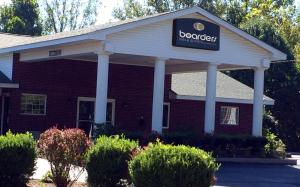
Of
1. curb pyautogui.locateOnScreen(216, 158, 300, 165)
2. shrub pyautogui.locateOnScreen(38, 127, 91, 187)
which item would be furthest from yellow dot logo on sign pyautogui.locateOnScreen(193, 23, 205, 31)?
shrub pyautogui.locateOnScreen(38, 127, 91, 187)

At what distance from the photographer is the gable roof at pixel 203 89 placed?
30719mm

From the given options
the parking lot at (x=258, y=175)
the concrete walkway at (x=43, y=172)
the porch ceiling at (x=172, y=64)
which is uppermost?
the porch ceiling at (x=172, y=64)

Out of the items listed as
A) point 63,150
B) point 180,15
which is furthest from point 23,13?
point 63,150

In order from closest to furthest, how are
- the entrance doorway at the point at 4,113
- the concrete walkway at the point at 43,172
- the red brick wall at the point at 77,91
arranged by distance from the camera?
the concrete walkway at the point at 43,172, the red brick wall at the point at 77,91, the entrance doorway at the point at 4,113

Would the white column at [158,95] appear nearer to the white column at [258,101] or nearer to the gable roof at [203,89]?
the white column at [258,101]

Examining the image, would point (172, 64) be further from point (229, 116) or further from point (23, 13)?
point (23, 13)

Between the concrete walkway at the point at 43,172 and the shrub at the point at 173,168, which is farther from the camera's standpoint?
the concrete walkway at the point at 43,172

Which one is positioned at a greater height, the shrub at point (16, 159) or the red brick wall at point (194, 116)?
the red brick wall at point (194, 116)

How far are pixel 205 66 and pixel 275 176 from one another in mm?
8334

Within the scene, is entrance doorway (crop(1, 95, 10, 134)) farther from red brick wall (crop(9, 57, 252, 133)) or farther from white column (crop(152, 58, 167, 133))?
white column (crop(152, 58, 167, 133))

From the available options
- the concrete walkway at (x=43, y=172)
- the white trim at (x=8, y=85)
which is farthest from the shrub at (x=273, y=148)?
the white trim at (x=8, y=85)

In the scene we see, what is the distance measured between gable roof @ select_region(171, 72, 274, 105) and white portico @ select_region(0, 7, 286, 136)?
439 centimetres

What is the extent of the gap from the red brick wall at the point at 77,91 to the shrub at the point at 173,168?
615 inches

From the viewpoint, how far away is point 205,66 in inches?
1048
